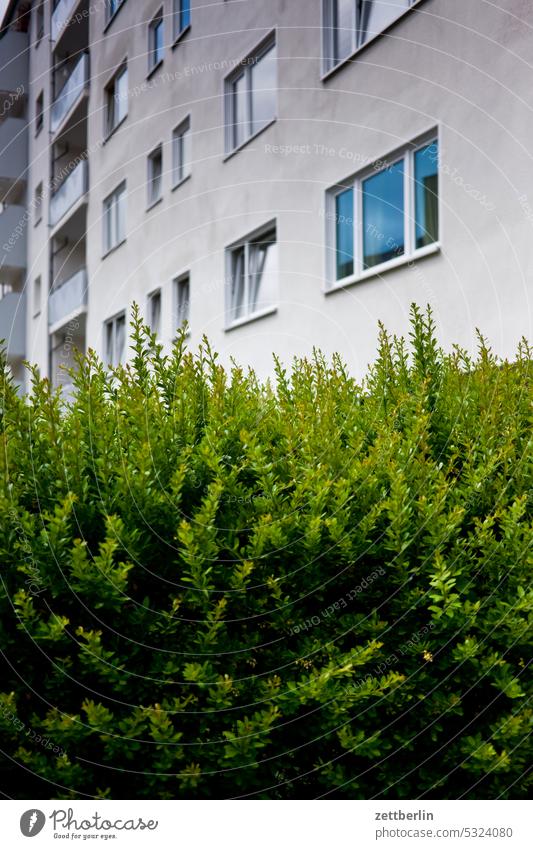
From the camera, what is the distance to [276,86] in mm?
14781

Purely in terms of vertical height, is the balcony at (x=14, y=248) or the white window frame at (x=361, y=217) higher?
the balcony at (x=14, y=248)

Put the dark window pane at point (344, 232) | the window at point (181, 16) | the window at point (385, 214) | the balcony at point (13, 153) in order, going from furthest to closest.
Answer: the balcony at point (13, 153) < the window at point (181, 16) < the dark window pane at point (344, 232) < the window at point (385, 214)

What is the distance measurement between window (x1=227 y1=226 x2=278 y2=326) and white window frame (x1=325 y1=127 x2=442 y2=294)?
1.60 meters

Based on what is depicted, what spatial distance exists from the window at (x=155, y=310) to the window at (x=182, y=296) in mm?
865

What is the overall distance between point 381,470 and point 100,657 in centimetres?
122

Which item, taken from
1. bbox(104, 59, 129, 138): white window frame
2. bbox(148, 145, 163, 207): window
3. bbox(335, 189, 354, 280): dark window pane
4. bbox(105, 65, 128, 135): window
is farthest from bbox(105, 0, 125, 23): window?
bbox(335, 189, 354, 280): dark window pane

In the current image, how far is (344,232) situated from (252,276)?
3.14 m

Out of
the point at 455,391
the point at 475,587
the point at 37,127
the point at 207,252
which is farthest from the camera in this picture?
the point at 37,127

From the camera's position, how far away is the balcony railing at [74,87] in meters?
23.4

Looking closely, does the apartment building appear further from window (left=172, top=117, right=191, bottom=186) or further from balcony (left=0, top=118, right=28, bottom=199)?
balcony (left=0, top=118, right=28, bottom=199)

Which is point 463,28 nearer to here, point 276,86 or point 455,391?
point 276,86

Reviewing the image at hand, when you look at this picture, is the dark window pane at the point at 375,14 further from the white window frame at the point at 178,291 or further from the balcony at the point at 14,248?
the balcony at the point at 14,248

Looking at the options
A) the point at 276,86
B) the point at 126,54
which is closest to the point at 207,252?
the point at 276,86

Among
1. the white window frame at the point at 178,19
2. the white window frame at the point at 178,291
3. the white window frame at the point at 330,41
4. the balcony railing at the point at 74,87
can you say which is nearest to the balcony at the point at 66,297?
the white window frame at the point at 178,291
